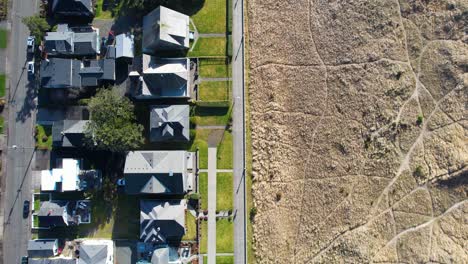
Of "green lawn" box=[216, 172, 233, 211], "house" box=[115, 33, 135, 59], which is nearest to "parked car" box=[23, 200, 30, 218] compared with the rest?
"house" box=[115, 33, 135, 59]

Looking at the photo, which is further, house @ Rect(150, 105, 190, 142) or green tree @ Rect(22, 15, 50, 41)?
green tree @ Rect(22, 15, 50, 41)

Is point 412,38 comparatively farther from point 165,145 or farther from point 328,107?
point 165,145

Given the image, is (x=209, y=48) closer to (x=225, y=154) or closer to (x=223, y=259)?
(x=225, y=154)

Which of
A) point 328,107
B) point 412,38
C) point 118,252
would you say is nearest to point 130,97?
point 118,252

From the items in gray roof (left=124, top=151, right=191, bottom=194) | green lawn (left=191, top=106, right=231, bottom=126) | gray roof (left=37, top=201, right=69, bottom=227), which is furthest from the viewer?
green lawn (left=191, top=106, right=231, bottom=126)

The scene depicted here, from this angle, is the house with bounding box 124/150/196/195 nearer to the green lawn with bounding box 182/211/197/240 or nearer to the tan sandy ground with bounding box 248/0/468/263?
the green lawn with bounding box 182/211/197/240

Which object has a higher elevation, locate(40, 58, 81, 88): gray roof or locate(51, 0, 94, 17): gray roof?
locate(51, 0, 94, 17): gray roof

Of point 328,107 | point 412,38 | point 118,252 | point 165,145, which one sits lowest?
point 118,252

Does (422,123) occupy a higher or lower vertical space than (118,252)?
higher
